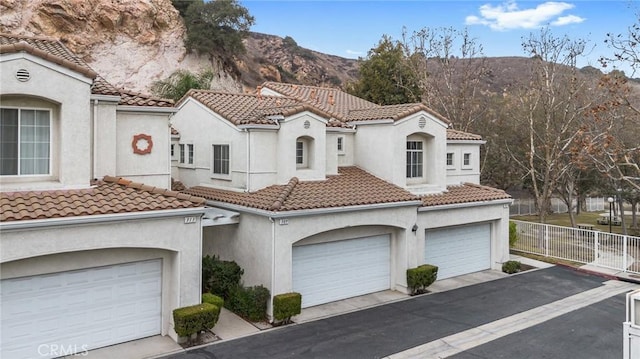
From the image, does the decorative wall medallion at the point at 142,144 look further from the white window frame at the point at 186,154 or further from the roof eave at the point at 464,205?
the roof eave at the point at 464,205

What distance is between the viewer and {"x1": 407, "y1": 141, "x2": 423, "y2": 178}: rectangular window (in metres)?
20.0

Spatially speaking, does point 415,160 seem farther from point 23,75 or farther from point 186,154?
point 23,75

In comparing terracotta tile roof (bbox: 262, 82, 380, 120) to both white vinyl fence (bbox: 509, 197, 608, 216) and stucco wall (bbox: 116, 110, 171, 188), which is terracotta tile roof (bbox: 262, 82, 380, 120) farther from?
white vinyl fence (bbox: 509, 197, 608, 216)

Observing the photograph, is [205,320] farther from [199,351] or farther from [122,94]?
[122,94]

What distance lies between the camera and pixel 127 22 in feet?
130

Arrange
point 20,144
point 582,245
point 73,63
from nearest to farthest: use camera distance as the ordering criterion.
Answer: point 20,144
point 73,63
point 582,245

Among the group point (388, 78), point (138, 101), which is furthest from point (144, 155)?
point (388, 78)

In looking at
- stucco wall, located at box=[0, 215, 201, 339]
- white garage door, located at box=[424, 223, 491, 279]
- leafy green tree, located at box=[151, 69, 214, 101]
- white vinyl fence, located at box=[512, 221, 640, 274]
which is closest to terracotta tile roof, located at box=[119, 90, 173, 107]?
stucco wall, located at box=[0, 215, 201, 339]

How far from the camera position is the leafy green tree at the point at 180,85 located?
1342 inches

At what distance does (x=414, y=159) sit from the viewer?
2022 cm

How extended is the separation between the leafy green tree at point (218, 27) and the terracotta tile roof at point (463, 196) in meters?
30.1

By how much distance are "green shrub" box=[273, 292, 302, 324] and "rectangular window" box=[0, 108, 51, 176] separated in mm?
7330

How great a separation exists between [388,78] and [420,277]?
28.6m

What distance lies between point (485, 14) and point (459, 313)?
71.4 metres
